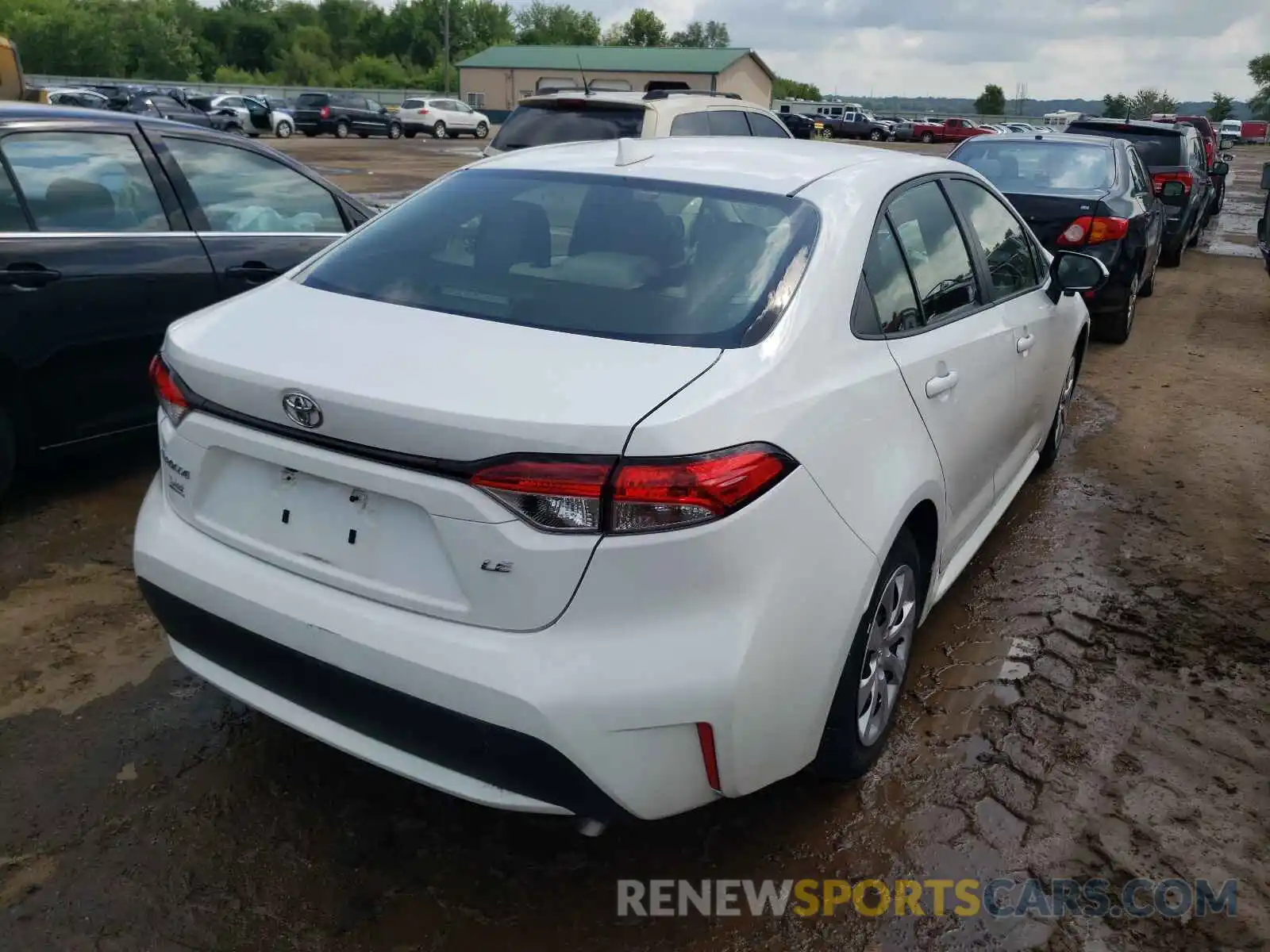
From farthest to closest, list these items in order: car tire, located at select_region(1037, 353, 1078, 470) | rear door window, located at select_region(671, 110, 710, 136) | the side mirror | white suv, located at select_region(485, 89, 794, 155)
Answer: rear door window, located at select_region(671, 110, 710, 136)
white suv, located at select_region(485, 89, 794, 155)
car tire, located at select_region(1037, 353, 1078, 470)
the side mirror

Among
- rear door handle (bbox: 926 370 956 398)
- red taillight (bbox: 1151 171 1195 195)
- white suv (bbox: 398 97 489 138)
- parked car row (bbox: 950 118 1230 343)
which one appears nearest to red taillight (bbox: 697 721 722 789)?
rear door handle (bbox: 926 370 956 398)

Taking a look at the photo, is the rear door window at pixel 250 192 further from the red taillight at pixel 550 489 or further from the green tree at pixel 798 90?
the green tree at pixel 798 90

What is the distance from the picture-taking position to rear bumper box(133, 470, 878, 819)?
203 cm

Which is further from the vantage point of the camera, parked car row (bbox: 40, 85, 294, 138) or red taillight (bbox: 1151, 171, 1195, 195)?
parked car row (bbox: 40, 85, 294, 138)

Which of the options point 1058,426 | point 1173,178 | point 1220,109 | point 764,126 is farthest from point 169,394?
point 1220,109

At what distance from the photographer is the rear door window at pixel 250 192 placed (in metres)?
4.88

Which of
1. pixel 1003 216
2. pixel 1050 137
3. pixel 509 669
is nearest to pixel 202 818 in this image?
pixel 509 669

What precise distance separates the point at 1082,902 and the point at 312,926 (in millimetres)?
1825

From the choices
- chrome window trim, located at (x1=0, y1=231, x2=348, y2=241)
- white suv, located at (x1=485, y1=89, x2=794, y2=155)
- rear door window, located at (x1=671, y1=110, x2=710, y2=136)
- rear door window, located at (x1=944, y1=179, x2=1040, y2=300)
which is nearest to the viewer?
rear door window, located at (x1=944, y1=179, x2=1040, y2=300)

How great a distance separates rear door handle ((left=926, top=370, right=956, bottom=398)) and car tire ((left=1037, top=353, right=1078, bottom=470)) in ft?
7.35

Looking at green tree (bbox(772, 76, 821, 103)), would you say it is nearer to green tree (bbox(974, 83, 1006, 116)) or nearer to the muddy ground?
green tree (bbox(974, 83, 1006, 116))

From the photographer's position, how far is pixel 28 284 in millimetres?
4066

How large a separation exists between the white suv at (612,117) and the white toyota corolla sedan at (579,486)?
439cm

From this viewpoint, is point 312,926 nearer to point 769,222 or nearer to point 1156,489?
Answer: point 769,222
